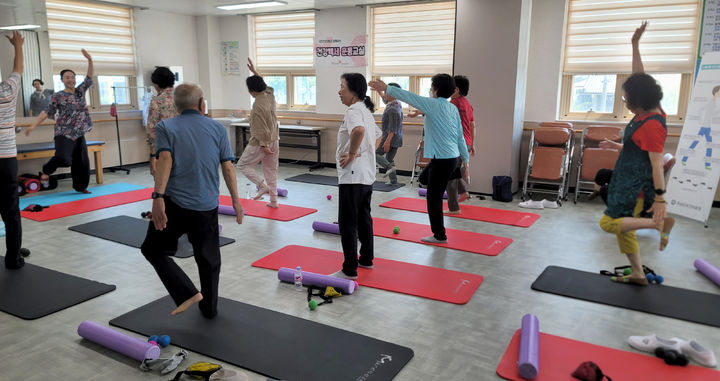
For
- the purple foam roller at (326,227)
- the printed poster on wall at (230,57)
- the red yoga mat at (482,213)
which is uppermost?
the printed poster on wall at (230,57)

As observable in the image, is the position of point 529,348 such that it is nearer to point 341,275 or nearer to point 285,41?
point 341,275

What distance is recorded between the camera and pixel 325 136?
9.10 meters

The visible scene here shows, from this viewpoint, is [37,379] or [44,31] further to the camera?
[44,31]

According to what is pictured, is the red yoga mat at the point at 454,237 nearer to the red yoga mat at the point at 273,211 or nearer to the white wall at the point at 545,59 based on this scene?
the red yoga mat at the point at 273,211

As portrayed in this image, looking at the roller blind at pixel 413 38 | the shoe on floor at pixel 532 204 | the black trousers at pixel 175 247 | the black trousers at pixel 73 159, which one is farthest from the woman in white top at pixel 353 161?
the roller blind at pixel 413 38

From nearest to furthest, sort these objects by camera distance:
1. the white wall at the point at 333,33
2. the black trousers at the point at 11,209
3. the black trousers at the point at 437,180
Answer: the black trousers at the point at 11,209 → the black trousers at the point at 437,180 → the white wall at the point at 333,33

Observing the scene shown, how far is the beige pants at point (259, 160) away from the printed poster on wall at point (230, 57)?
14.5ft

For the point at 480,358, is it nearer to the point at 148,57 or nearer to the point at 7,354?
the point at 7,354

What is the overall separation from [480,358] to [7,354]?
2.44 meters

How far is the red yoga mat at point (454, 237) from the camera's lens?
457cm

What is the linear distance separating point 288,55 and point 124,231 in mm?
5200

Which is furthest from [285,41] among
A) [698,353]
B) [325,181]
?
[698,353]

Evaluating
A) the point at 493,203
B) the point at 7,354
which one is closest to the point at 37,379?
the point at 7,354

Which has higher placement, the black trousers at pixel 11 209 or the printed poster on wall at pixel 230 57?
the printed poster on wall at pixel 230 57
